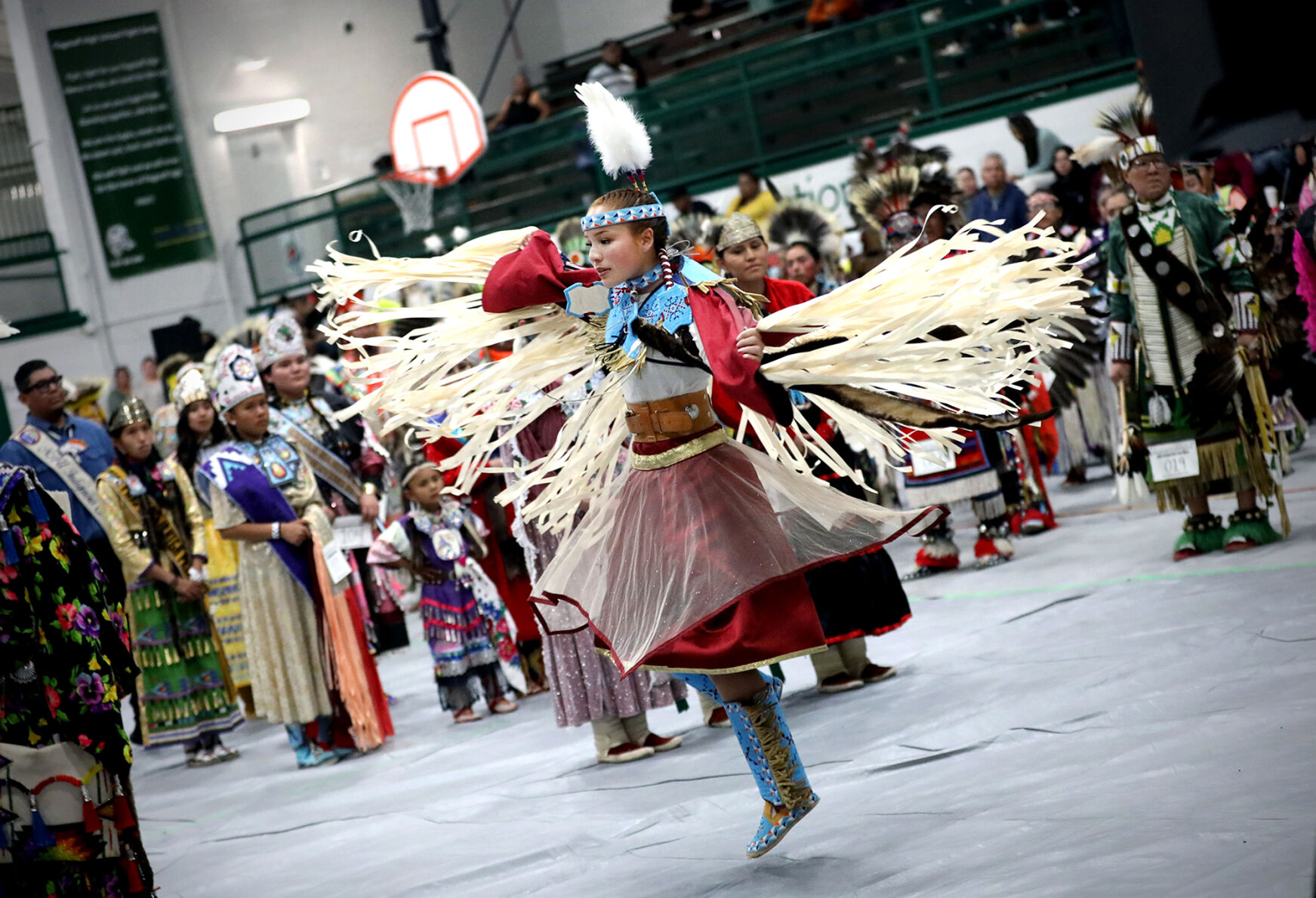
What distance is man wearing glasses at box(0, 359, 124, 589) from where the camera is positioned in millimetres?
6250

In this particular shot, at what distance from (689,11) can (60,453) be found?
11.6 metres

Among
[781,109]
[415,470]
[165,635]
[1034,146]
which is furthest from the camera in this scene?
[781,109]

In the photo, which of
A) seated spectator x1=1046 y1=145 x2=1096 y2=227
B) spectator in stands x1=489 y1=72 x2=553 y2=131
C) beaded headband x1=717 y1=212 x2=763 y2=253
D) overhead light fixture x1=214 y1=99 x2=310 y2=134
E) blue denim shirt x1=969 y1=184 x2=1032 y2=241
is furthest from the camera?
overhead light fixture x1=214 y1=99 x2=310 y2=134

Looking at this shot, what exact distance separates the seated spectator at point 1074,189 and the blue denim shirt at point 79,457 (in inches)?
239

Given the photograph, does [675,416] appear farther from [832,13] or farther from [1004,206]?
[832,13]

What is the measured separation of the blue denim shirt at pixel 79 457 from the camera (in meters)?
6.34

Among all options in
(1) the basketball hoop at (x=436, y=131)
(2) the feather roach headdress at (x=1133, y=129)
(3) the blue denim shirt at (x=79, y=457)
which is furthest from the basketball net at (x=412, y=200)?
(2) the feather roach headdress at (x=1133, y=129)

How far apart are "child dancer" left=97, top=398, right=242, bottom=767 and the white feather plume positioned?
380 cm

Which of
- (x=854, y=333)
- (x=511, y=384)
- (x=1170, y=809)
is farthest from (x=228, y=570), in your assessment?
(x=1170, y=809)

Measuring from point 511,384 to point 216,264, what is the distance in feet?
46.1

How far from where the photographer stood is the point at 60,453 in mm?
6359

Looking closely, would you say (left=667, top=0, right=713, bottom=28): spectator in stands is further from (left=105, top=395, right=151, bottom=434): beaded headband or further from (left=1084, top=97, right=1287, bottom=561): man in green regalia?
(left=1084, top=97, right=1287, bottom=561): man in green regalia

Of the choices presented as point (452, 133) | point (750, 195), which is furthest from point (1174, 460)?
point (452, 133)

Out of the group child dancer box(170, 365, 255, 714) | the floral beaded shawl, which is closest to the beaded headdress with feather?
the floral beaded shawl
